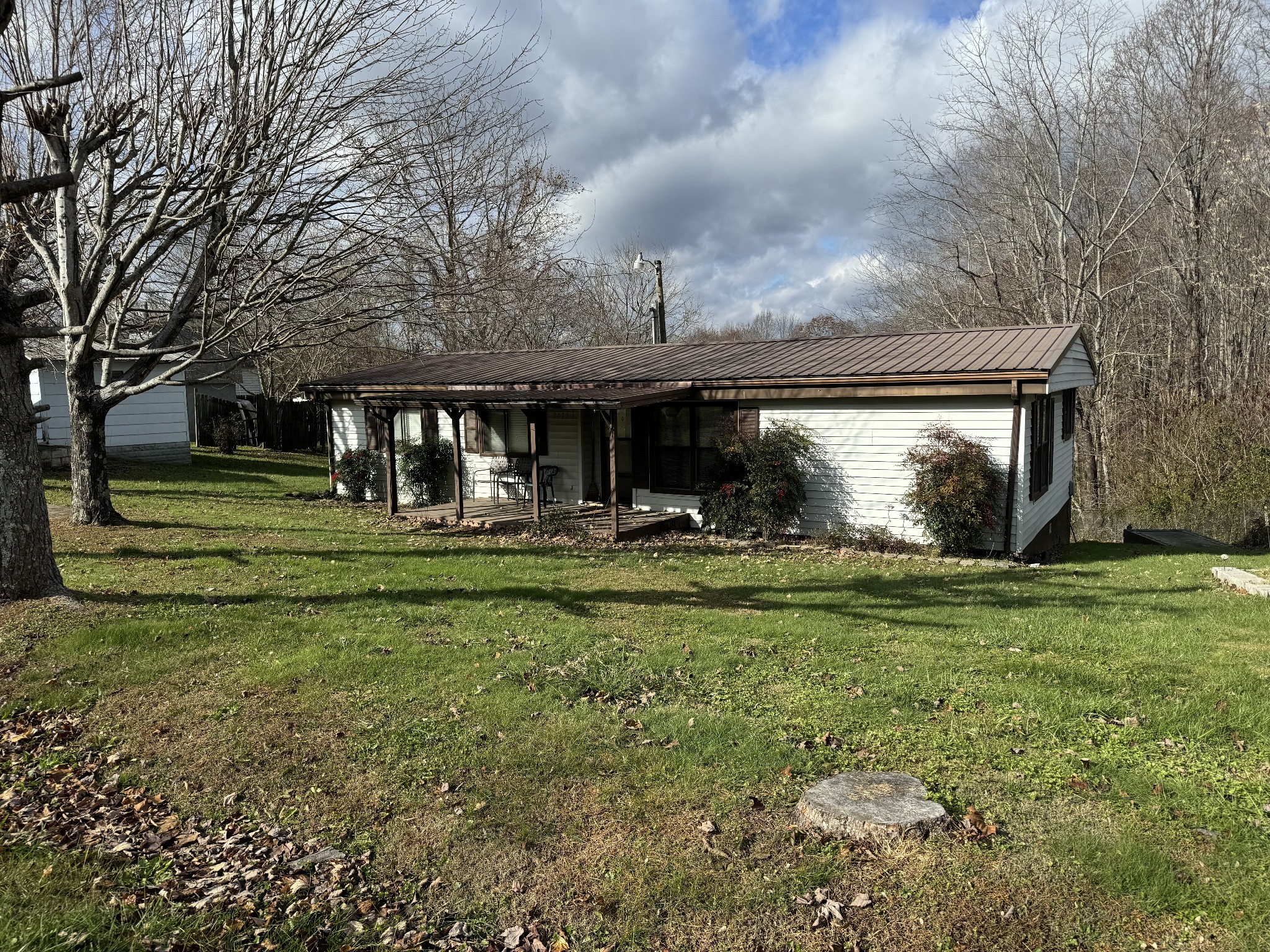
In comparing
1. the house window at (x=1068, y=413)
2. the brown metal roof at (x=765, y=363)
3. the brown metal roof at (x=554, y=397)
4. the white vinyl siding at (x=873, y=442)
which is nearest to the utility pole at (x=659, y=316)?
the brown metal roof at (x=765, y=363)

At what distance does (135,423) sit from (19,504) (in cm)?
1535

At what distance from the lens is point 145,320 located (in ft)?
41.6

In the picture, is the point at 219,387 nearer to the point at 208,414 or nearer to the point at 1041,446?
the point at 208,414

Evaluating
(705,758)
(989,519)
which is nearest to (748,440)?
(989,519)

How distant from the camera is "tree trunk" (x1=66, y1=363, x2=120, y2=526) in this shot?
449 inches

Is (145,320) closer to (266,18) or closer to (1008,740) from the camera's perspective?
(266,18)

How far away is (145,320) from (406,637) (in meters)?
9.00

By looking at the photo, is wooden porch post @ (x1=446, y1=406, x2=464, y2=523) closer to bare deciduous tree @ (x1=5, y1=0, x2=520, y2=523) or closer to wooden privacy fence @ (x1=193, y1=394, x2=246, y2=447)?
bare deciduous tree @ (x1=5, y1=0, x2=520, y2=523)

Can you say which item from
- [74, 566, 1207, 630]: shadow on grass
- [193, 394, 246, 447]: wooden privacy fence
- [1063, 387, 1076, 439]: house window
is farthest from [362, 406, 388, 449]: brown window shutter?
[1063, 387, 1076, 439]: house window

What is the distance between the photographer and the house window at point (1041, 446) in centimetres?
1184

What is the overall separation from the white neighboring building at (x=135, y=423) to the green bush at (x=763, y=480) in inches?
564

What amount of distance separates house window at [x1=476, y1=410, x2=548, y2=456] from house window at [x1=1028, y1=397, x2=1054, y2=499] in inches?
336

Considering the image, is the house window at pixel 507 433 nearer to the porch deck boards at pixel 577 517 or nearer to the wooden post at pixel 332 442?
the porch deck boards at pixel 577 517

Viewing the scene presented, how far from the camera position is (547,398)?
1318cm
